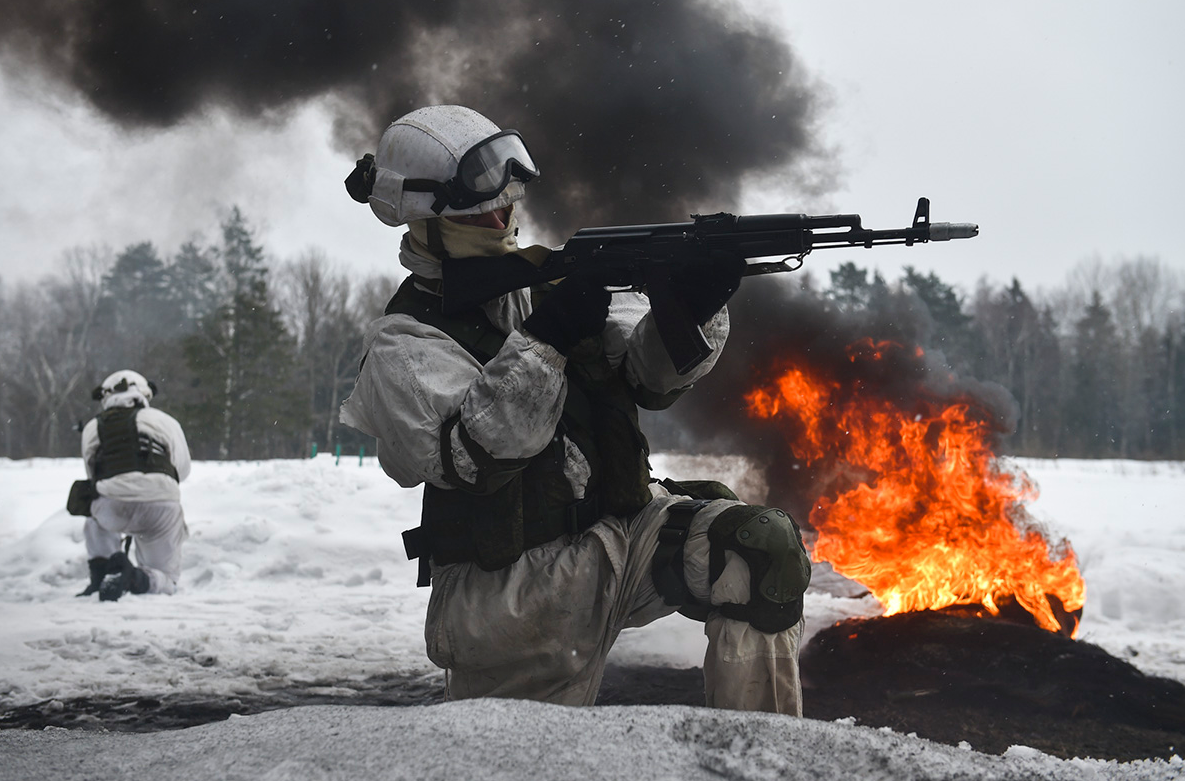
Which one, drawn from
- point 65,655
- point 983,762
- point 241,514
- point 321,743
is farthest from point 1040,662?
point 241,514

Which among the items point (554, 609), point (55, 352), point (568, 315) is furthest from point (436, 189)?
point (55, 352)

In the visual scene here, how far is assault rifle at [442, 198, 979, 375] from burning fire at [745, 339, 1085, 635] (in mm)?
3396

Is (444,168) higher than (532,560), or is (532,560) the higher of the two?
(444,168)

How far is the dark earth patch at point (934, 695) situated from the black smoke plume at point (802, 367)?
6.34ft

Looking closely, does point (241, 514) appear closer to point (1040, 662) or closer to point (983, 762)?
point (1040, 662)

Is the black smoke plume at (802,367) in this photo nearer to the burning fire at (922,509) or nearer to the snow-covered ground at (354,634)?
the burning fire at (922,509)

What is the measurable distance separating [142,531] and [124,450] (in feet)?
2.22

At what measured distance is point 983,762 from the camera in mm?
1866

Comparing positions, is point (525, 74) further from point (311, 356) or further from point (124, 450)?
point (311, 356)

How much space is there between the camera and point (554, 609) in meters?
2.51

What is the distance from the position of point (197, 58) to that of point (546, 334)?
17.5ft

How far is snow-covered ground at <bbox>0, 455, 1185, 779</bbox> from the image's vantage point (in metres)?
1.79

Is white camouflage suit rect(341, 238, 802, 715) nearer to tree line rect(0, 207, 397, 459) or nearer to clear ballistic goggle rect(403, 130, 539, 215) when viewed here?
clear ballistic goggle rect(403, 130, 539, 215)

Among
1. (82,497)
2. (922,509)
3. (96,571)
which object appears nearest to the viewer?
(922,509)
